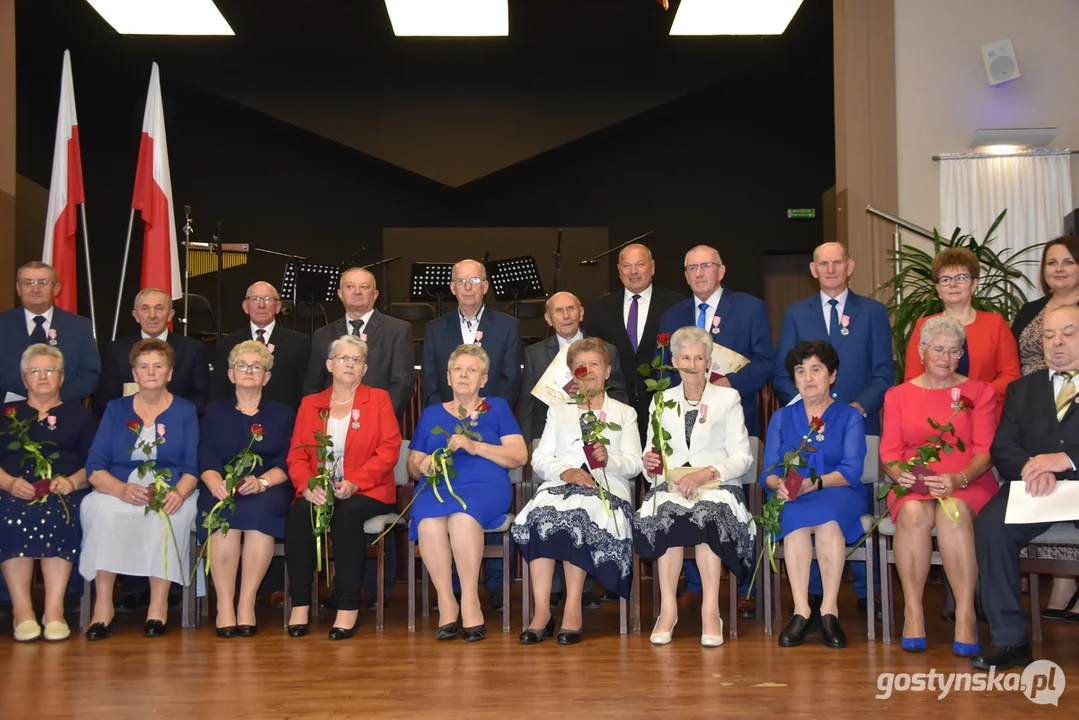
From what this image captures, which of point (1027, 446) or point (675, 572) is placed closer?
point (1027, 446)

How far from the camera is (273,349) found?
5.50 m

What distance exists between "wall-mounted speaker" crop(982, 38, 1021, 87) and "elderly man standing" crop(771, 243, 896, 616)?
3413 mm

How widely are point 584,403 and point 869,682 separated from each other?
1.59m

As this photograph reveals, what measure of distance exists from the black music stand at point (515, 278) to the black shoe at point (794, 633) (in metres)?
4.56

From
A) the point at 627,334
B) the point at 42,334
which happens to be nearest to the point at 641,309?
the point at 627,334

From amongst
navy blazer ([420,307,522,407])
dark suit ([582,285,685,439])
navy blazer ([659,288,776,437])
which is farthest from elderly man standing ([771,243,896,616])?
navy blazer ([420,307,522,407])

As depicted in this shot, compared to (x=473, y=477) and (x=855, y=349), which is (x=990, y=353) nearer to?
(x=855, y=349)

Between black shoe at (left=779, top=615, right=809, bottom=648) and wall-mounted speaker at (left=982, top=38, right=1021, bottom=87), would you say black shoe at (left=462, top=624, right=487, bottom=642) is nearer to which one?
black shoe at (left=779, top=615, right=809, bottom=648)

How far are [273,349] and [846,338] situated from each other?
290 cm

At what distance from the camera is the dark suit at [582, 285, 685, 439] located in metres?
5.29

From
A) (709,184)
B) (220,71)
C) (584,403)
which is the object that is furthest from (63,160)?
(709,184)

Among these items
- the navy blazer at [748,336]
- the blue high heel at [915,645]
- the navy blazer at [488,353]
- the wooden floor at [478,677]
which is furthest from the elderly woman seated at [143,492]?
the blue high heel at [915,645]

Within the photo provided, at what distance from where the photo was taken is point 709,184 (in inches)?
456

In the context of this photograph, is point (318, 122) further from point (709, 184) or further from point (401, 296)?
point (709, 184)
